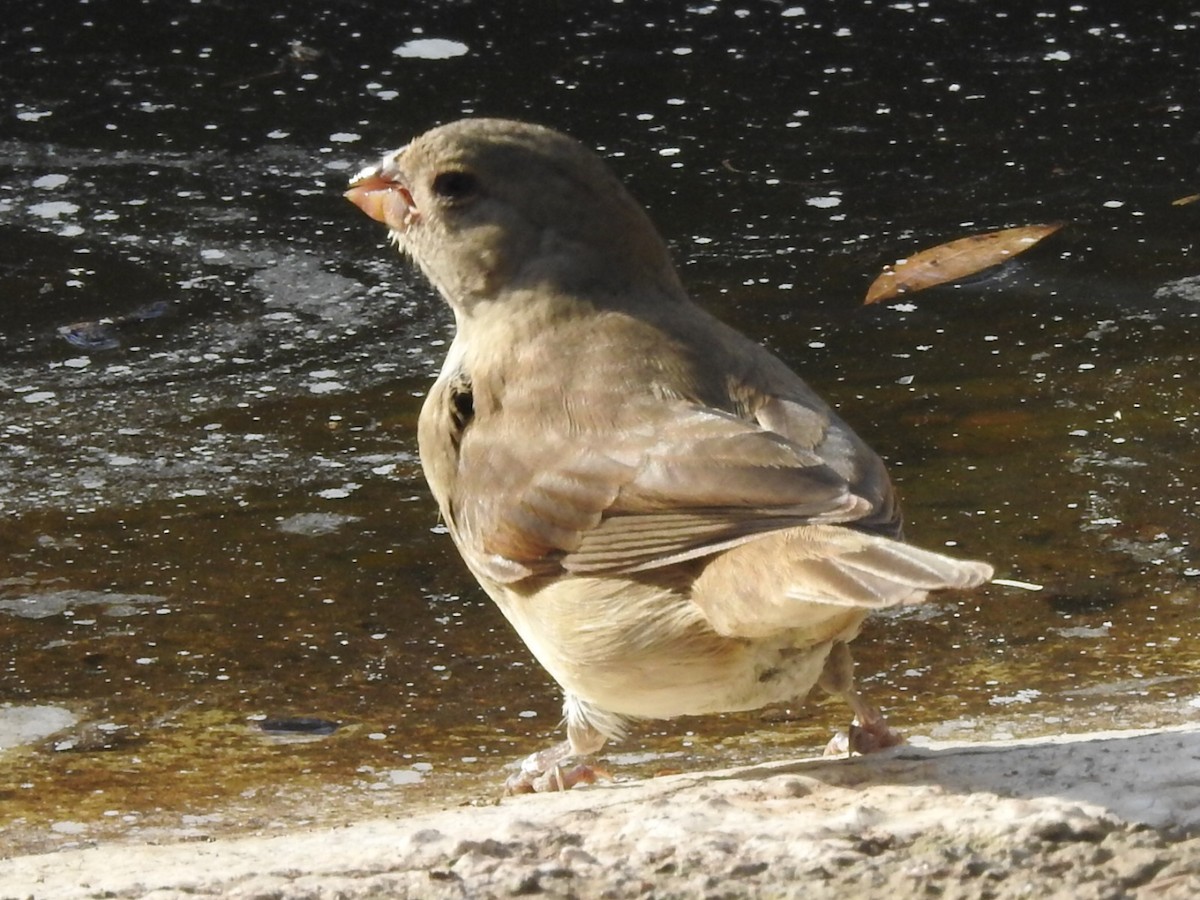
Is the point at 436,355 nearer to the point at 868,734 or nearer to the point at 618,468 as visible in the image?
the point at 618,468

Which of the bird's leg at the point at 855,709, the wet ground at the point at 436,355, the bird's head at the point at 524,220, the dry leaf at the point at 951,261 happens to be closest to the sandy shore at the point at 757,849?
the bird's leg at the point at 855,709

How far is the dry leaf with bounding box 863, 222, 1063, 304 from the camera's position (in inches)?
308

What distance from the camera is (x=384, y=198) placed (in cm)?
505

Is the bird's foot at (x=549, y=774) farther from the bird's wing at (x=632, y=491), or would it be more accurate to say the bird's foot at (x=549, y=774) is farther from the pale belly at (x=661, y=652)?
the bird's wing at (x=632, y=491)

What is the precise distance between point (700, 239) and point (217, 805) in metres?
4.21

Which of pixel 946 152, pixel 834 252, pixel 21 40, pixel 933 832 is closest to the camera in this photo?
pixel 933 832

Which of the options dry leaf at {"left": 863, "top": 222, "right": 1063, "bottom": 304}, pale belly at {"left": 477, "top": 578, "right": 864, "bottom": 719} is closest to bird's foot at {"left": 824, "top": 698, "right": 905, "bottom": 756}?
pale belly at {"left": 477, "top": 578, "right": 864, "bottom": 719}

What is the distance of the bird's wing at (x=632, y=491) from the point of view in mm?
3607

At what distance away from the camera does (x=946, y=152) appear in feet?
30.3

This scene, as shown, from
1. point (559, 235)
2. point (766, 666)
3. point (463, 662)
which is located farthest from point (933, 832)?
point (463, 662)

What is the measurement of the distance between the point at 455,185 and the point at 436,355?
2481 mm

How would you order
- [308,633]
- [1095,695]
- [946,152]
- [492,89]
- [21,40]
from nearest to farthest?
[1095,695] → [308,633] → [946,152] → [492,89] → [21,40]

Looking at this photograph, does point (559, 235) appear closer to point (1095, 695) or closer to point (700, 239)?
point (1095, 695)

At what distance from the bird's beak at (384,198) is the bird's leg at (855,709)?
1559 millimetres
